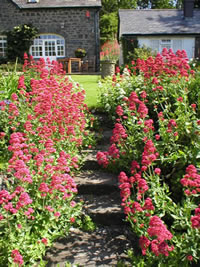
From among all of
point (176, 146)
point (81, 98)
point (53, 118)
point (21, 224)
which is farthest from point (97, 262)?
point (81, 98)

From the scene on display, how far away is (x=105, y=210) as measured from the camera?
3.52 meters

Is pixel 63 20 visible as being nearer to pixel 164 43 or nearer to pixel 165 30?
pixel 165 30

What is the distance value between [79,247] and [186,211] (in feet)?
3.79

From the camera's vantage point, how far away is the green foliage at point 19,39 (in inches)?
704

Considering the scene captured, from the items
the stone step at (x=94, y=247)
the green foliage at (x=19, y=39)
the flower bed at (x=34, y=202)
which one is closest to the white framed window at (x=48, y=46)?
the green foliage at (x=19, y=39)

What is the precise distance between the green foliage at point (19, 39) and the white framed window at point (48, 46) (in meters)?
0.58

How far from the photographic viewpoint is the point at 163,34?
730 inches

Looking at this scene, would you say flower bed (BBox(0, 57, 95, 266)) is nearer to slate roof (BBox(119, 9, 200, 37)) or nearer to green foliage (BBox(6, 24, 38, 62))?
green foliage (BBox(6, 24, 38, 62))

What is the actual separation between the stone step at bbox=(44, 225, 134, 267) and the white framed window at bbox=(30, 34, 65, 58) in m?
16.4

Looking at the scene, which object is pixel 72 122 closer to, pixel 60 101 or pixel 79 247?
pixel 60 101

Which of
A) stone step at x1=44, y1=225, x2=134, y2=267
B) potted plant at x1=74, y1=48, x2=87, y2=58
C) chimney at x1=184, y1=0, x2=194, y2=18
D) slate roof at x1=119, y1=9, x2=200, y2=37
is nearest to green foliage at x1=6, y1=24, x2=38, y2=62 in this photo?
potted plant at x1=74, y1=48, x2=87, y2=58

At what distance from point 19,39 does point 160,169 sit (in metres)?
16.3

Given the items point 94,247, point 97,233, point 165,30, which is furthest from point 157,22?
point 94,247

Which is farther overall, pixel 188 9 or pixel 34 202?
pixel 188 9
